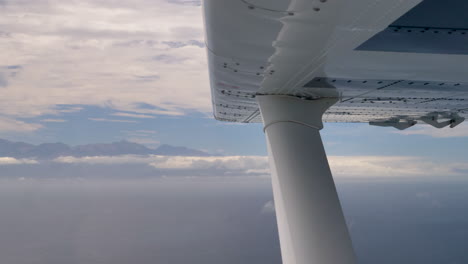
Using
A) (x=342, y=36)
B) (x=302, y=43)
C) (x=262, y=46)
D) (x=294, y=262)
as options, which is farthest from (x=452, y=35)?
(x=294, y=262)

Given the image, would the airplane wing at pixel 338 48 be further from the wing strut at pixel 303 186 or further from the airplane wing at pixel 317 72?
the wing strut at pixel 303 186

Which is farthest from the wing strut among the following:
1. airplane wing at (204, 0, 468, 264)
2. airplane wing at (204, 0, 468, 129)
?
airplane wing at (204, 0, 468, 129)

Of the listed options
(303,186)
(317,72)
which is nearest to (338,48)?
(317,72)

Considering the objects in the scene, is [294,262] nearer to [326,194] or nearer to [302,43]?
[326,194]

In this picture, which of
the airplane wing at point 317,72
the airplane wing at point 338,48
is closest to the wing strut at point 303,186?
the airplane wing at point 317,72

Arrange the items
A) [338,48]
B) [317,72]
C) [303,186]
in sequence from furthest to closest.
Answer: [303,186]
[317,72]
[338,48]

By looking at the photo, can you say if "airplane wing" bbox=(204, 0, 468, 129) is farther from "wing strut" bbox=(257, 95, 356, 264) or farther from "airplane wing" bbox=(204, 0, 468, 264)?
"wing strut" bbox=(257, 95, 356, 264)

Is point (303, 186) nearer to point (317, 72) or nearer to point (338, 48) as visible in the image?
point (317, 72)
